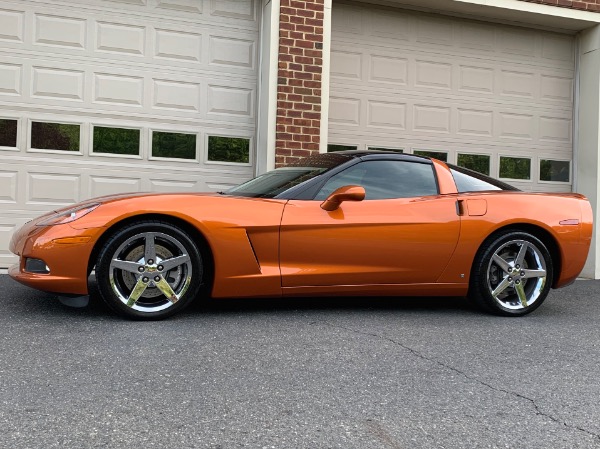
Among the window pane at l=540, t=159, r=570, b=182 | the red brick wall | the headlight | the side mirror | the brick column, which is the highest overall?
the red brick wall

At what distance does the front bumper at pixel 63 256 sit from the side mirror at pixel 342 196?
158cm

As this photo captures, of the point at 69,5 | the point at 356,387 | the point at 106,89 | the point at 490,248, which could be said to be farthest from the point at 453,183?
the point at 69,5

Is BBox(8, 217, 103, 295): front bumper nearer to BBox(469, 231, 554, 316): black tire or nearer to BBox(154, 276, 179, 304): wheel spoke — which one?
BBox(154, 276, 179, 304): wheel spoke

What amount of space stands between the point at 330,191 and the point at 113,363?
7.07 feet

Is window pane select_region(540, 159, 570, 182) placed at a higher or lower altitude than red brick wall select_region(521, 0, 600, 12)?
lower

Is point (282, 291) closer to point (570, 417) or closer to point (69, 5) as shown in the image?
point (570, 417)

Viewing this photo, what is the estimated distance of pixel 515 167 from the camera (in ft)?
30.9

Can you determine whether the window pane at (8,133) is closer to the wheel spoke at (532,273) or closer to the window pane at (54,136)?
the window pane at (54,136)

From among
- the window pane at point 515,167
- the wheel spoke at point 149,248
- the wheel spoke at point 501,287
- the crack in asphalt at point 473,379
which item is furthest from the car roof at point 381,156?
the window pane at point 515,167

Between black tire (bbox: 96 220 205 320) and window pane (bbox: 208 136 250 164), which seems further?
window pane (bbox: 208 136 250 164)

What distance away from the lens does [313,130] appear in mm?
7871

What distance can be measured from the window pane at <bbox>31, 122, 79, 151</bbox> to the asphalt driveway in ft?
9.43

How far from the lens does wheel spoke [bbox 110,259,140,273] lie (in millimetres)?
4352

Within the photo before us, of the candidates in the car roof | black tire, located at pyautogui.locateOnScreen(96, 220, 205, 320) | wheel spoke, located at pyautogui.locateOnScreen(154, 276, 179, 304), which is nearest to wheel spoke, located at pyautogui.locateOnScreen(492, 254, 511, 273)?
the car roof
